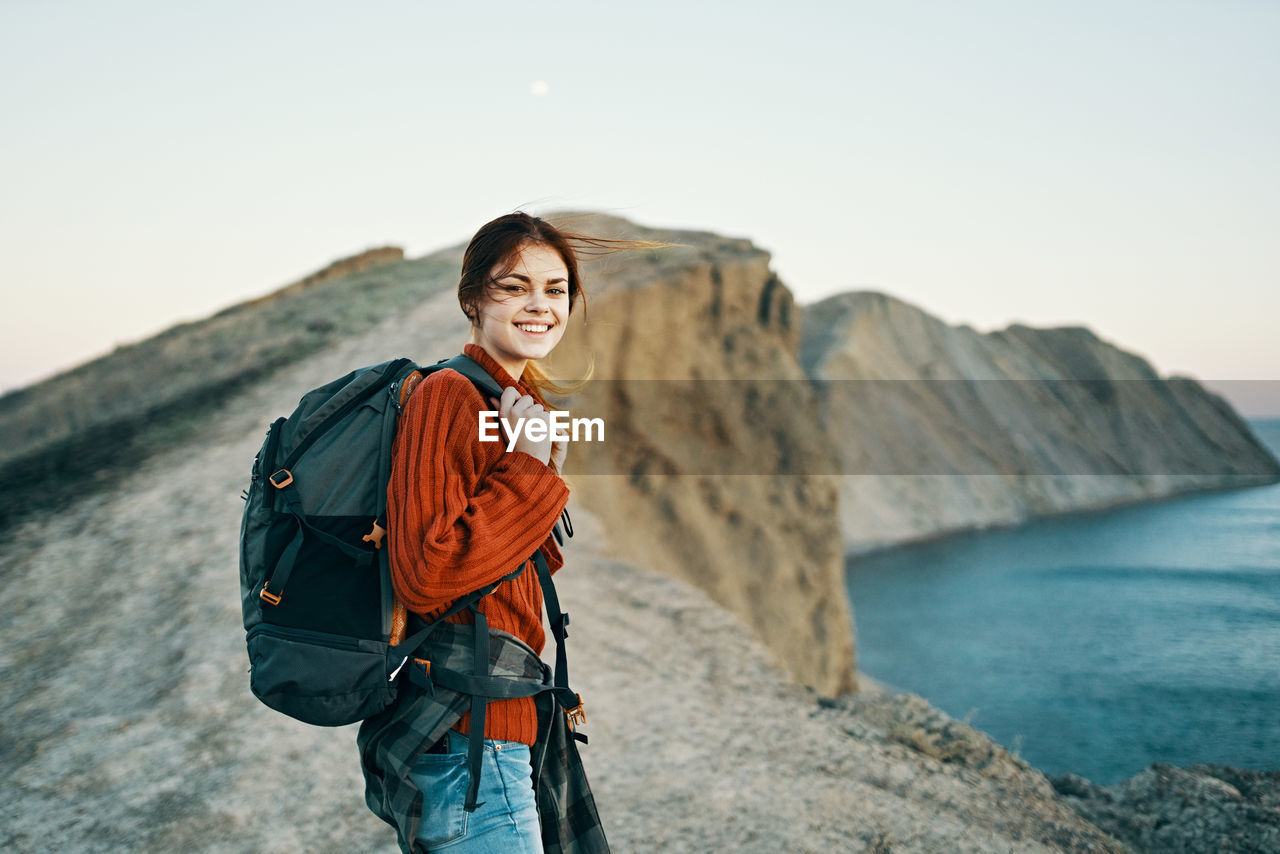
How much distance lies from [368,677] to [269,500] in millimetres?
400

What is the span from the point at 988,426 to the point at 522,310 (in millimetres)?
45162

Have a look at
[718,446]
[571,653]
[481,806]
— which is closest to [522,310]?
[481,806]

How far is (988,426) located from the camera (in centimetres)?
4303

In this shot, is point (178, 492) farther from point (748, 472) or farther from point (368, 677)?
point (748, 472)

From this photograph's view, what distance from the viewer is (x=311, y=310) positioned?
49.8 ft

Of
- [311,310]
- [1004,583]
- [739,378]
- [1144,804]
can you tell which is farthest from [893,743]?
[1004,583]

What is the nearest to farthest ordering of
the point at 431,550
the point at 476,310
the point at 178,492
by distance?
the point at 431,550 < the point at 476,310 < the point at 178,492

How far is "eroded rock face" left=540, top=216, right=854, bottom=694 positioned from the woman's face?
28.8ft

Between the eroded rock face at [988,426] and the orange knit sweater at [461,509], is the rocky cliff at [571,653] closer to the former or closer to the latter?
the orange knit sweater at [461,509]

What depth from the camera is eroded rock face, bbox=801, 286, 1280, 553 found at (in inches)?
1435

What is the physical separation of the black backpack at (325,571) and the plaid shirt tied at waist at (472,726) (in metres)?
0.07

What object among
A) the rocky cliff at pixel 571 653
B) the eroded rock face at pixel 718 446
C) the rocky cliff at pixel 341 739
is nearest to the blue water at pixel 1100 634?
the rocky cliff at pixel 571 653

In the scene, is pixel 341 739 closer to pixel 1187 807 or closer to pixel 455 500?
pixel 455 500

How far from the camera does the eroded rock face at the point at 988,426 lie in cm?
3644
